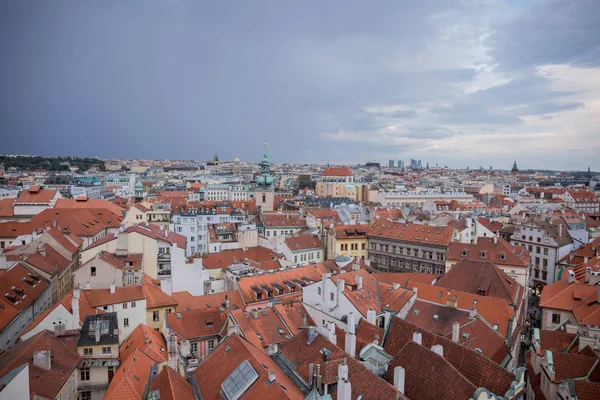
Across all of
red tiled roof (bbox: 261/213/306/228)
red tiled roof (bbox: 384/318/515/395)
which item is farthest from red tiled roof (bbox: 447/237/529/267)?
red tiled roof (bbox: 261/213/306/228)

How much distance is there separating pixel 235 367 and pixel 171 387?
3.45 m

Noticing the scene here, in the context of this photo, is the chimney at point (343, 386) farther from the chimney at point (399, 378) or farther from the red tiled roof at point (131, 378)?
the red tiled roof at point (131, 378)

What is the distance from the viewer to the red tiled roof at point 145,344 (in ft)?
100

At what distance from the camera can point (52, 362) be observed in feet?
92.5

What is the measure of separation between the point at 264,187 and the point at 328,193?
86.5m

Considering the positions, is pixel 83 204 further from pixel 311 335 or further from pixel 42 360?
pixel 311 335

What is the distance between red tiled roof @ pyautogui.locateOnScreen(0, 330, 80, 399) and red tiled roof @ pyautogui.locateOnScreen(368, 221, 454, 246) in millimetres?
49280

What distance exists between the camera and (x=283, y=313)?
37.7 meters

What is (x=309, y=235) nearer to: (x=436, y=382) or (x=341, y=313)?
(x=341, y=313)

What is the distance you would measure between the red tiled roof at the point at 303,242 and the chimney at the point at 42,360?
132 ft

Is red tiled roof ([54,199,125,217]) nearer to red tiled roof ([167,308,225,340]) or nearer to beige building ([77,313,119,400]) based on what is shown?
red tiled roof ([167,308,225,340])

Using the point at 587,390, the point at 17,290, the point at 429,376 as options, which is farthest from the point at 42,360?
the point at 587,390

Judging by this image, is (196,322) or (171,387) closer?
(171,387)

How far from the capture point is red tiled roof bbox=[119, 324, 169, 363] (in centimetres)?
3058
